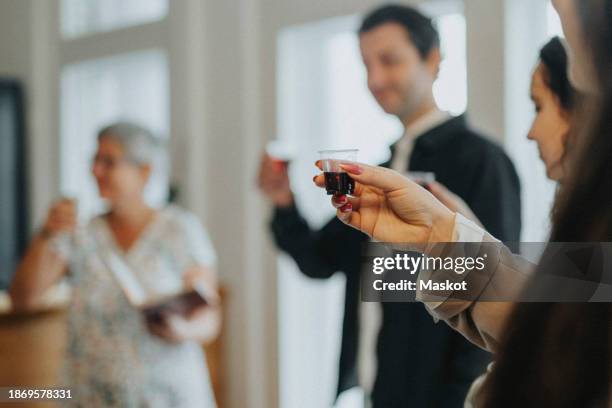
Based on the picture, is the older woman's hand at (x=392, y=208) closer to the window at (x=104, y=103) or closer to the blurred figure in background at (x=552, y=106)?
the blurred figure in background at (x=552, y=106)

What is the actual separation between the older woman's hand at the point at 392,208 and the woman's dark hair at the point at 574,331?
0.19m

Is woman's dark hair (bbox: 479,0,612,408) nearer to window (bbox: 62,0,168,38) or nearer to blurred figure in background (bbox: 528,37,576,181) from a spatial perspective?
blurred figure in background (bbox: 528,37,576,181)

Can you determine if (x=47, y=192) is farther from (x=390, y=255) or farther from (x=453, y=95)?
(x=390, y=255)

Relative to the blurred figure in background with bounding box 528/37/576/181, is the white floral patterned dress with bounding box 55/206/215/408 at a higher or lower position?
lower

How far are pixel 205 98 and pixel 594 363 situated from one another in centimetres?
203

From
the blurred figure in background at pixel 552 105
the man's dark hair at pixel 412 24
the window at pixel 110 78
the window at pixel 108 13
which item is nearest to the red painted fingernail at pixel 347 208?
the blurred figure in background at pixel 552 105

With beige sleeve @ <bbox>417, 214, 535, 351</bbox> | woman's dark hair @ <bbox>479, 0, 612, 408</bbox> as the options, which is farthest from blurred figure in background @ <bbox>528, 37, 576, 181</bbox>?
woman's dark hair @ <bbox>479, 0, 612, 408</bbox>

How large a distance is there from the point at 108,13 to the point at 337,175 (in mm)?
1988

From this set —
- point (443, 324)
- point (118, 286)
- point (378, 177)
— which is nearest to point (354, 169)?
point (378, 177)

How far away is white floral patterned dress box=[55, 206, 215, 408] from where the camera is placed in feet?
4.62

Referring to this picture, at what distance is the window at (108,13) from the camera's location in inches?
96.2

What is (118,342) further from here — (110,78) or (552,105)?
(110,78)

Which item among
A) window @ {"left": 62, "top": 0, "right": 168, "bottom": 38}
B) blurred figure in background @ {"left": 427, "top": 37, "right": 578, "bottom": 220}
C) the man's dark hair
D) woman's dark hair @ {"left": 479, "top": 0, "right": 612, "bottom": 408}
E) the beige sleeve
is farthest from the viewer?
window @ {"left": 62, "top": 0, "right": 168, "bottom": 38}

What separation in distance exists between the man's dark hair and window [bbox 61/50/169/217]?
1407 mm
